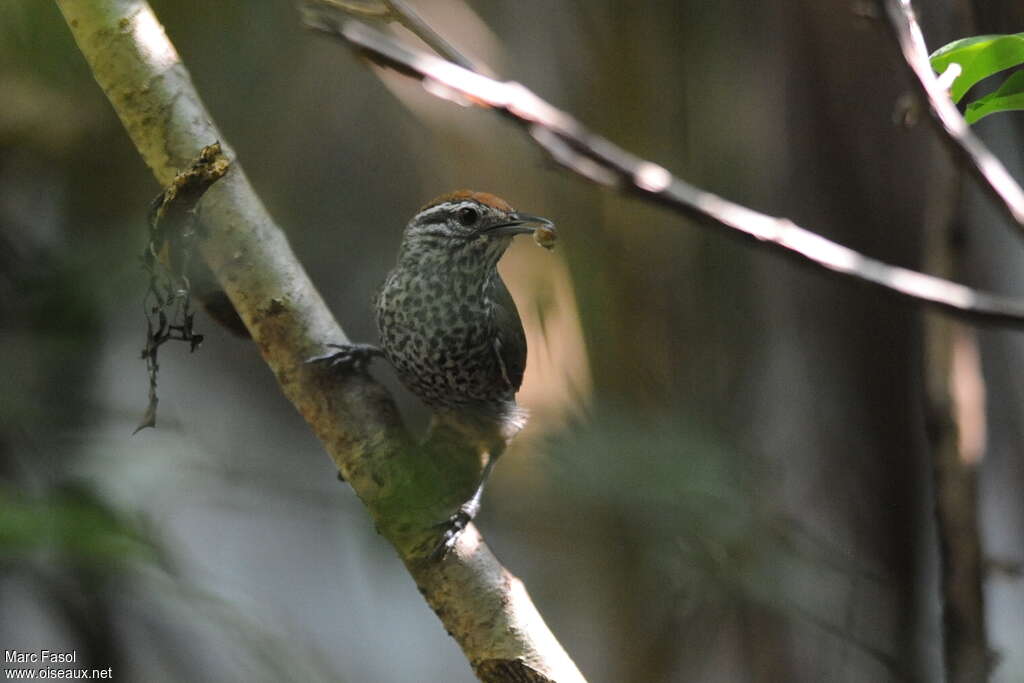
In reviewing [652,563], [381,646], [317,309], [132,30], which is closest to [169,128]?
[132,30]

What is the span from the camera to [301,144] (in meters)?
4.22

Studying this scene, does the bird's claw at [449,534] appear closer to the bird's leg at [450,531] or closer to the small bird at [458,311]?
the bird's leg at [450,531]

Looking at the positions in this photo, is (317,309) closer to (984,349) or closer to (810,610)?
(810,610)

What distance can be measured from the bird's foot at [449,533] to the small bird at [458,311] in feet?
1.54

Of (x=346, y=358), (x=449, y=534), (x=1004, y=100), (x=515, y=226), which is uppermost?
(x=515, y=226)

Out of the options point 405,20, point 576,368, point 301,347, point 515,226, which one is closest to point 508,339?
point 515,226

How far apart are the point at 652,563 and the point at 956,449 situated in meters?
1.04

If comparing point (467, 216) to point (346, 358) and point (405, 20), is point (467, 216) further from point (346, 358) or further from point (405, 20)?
point (405, 20)

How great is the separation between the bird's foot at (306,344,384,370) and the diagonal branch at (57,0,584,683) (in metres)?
0.02

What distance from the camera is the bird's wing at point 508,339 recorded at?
2166 millimetres

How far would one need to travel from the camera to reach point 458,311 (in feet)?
7.12

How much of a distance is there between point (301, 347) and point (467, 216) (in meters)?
0.58

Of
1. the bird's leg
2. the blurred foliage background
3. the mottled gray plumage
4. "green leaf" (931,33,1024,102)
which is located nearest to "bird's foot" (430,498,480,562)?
the bird's leg

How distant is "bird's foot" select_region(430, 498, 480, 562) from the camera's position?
162 cm
